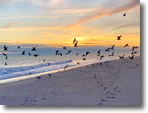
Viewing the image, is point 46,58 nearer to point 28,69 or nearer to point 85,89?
point 28,69

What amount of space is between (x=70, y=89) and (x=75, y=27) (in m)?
0.72

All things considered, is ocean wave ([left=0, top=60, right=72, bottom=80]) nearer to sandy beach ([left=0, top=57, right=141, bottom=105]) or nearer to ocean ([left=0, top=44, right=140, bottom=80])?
ocean ([left=0, top=44, right=140, bottom=80])

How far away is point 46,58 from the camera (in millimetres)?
4254

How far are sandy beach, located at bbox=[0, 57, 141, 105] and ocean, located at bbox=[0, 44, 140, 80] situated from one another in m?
0.15

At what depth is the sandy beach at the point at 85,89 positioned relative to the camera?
3.98m

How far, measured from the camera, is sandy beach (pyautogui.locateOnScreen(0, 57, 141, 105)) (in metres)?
3.98

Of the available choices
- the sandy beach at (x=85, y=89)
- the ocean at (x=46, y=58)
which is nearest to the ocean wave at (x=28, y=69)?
the ocean at (x=46, y=58)

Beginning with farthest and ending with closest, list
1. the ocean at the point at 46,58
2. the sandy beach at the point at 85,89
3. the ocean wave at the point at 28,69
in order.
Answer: the ocean wave at the point at 28,69, the ocean at the point at 46,58, the sandy beach at the point at 85,89

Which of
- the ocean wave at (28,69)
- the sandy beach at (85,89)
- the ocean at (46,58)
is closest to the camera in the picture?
the sandy beach at (85,89)

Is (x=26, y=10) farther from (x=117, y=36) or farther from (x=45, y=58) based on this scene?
(x=117, y=36)

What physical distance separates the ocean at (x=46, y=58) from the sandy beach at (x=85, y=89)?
152 mm

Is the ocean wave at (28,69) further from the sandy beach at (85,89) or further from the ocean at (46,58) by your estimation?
the sandy beach at (85,89)

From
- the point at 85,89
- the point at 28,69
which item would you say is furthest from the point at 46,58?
the point at 85,89

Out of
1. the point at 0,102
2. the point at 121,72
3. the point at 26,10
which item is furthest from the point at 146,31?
the point at 0,102
